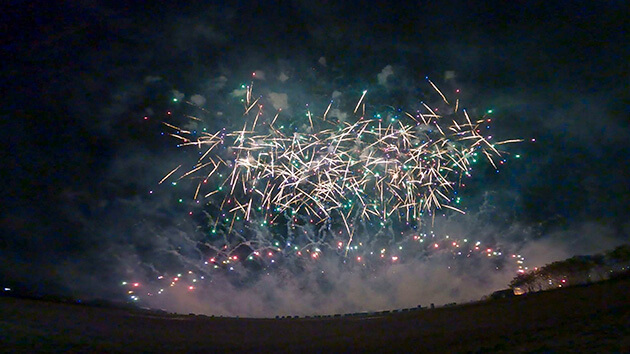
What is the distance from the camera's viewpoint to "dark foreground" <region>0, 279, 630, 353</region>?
30.4 feet

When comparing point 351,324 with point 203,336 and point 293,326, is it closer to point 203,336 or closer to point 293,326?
point 293,326

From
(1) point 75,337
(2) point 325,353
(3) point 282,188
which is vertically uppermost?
(3) point 282,188

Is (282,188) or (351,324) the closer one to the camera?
(282,188)

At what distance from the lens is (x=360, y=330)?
51.8 feet

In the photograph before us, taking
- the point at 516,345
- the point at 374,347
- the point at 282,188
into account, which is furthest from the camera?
the point at 282,188

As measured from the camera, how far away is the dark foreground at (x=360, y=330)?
9273 millimetres

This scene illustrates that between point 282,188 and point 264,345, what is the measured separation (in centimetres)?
612

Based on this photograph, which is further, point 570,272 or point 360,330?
point 570,272

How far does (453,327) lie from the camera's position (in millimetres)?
Result: 14570

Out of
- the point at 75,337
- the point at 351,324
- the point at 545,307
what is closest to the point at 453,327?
the point at 545,307

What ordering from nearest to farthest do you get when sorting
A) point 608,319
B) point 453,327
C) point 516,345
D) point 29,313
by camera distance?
point 516,345, point 608,319, point 29,313, point 453,327

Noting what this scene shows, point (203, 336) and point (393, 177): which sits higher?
point (393, 177)

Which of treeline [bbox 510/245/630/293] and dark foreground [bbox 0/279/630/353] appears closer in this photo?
dark foreground [bbox 0/279/630/353]

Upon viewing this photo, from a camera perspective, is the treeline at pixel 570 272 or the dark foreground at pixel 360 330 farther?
the treeline at pixel 570 272
